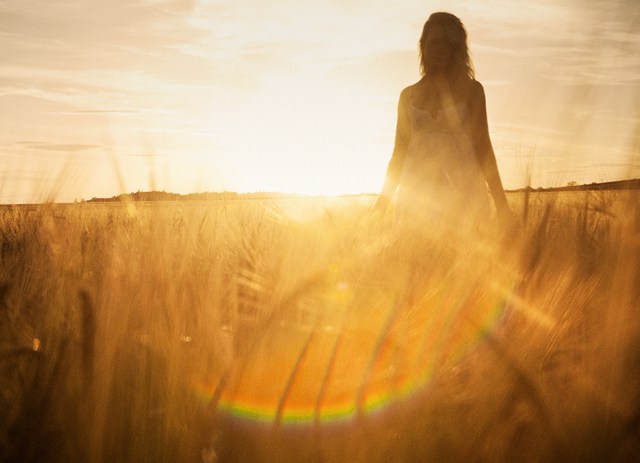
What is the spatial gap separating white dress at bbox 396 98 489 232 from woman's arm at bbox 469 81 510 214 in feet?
0.16

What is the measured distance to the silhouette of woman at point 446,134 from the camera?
12.6ft

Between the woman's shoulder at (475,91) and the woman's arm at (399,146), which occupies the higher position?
the woman's shoulder at (475,91)

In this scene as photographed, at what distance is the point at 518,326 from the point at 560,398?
0.16 meters

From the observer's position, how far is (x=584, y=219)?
2.21 m

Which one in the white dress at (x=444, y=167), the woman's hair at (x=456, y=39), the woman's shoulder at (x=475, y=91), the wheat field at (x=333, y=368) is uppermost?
the woman's hair at (x=456, y=39)

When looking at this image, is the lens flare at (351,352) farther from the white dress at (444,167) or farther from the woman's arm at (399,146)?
the woman's arm at (399,146)

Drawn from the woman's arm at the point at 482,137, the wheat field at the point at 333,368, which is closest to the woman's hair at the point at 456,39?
the woman's arm at the point at 482,137

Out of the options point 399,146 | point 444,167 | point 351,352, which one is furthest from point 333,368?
point 399,146

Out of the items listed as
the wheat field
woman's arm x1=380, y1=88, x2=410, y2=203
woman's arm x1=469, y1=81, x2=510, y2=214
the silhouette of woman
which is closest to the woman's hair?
the silhouette of woman

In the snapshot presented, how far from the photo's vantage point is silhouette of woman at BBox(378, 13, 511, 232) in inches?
151

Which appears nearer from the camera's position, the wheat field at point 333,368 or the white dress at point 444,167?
the wheat field at point 333,368

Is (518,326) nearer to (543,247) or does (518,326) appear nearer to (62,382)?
(543,247)

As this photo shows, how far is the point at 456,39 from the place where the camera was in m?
3.80

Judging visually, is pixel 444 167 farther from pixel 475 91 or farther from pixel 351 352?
pixel 351 352
